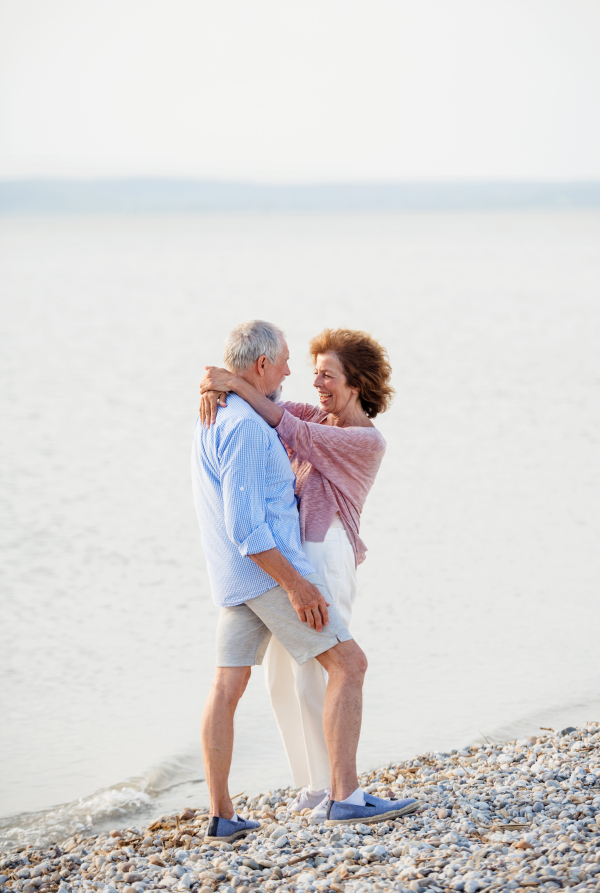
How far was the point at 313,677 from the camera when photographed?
12.8ft

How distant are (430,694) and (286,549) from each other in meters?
3.29

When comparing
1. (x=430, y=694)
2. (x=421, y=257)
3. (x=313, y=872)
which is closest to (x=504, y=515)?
(x=430, y=694)

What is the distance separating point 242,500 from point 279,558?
0.26 metres

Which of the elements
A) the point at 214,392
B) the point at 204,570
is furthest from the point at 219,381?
the point at 204,570

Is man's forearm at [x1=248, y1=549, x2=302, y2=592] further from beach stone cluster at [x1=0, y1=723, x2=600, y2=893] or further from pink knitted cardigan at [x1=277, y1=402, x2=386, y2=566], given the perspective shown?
beach stone cluster at [x1=0, y1=723, x2=600, y2=893]

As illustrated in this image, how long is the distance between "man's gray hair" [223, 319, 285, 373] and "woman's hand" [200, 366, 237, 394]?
0.07m

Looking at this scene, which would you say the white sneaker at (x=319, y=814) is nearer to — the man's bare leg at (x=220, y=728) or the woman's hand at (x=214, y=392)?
the man's bare leg at (x=220, y=728)

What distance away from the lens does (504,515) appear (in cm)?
1094

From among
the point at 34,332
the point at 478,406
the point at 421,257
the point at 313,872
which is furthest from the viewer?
the point at 421,257

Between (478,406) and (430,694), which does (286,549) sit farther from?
(478,406)

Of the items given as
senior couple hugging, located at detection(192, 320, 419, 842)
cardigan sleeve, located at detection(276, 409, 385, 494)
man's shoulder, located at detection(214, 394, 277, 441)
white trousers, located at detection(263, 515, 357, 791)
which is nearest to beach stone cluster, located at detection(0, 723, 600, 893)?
senior couple hugging, located at detection(192, 320, 419, 842)

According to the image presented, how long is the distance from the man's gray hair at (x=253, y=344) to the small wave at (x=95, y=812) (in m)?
2.80

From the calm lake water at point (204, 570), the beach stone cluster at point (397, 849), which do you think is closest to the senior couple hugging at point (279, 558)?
the beach stone cluster at point (397, 849)

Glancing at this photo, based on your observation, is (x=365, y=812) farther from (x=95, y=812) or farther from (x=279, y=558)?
(x=95, y=812)
